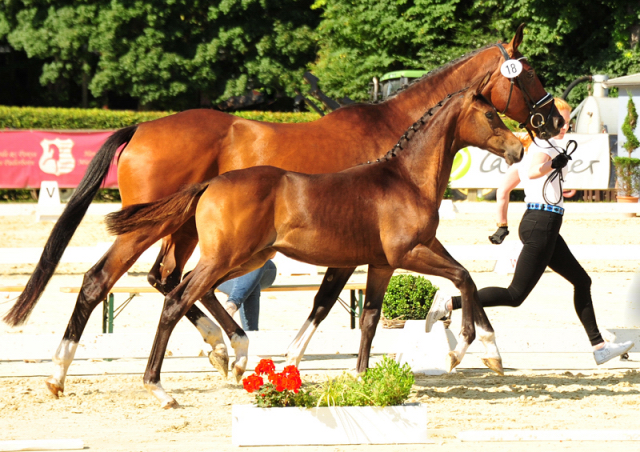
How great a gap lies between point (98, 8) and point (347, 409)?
81.8 ft

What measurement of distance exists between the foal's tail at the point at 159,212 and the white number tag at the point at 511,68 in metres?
2.27

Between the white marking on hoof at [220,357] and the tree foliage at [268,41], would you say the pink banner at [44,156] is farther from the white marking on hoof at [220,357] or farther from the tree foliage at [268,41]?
the white marking on hoof at [220,357]

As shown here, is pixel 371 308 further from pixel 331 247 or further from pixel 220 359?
pixel 220 359

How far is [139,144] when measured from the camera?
6.09 meters

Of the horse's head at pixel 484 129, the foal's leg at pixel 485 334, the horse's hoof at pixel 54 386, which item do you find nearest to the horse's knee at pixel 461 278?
the foal's leg at pixel 485 334

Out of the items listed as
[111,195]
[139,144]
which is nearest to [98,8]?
[111,195]

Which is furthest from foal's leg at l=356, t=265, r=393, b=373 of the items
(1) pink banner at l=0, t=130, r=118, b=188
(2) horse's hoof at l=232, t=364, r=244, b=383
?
(1) pink banner at l=0, t=130, r=118, b=188

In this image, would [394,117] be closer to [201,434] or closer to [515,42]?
[515,42]

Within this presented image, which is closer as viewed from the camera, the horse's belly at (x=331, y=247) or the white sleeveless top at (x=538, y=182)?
the horse's belly at (x=331, y=247)

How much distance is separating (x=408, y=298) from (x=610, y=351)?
64.6 inches

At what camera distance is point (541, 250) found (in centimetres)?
570

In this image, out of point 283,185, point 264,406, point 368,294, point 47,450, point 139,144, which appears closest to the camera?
point 47,450

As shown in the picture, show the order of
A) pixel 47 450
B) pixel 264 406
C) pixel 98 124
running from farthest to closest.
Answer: pixel 98 124 → pixel 264 406 → pixel 47 450

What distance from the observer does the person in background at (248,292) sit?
6.53 metres
